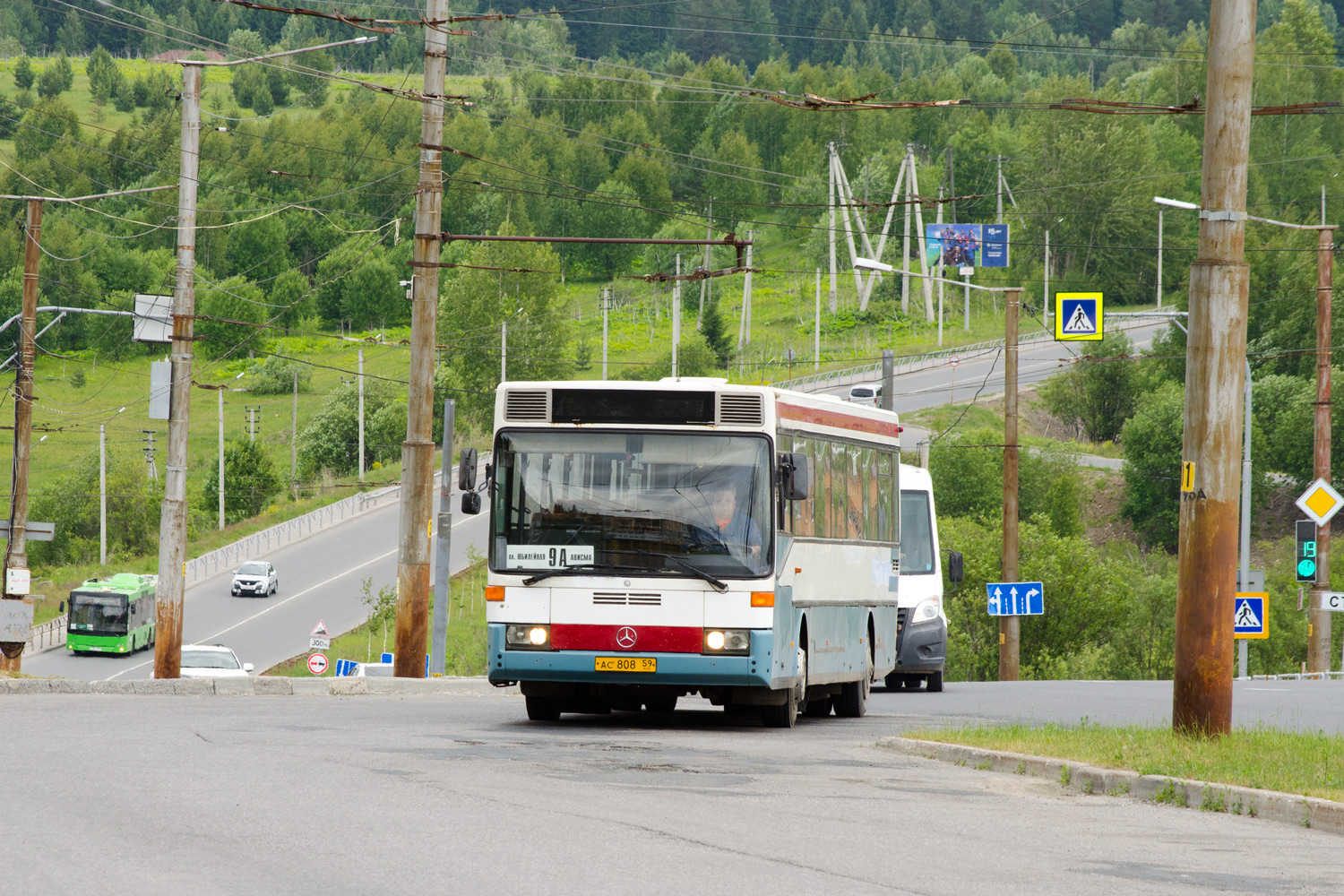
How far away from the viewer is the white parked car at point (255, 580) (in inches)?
2707

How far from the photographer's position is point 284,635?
203 ft

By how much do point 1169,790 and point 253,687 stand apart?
42.4 ft

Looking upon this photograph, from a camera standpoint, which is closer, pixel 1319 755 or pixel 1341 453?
pixel 1319 755

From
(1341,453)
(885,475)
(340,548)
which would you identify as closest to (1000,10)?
(1341,453)

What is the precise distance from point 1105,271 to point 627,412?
11587 centimetres

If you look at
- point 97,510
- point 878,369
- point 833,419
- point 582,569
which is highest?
point 878,369

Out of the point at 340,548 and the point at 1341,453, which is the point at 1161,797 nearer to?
the point at 340,548

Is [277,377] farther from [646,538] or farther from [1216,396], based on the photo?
[1216,396]

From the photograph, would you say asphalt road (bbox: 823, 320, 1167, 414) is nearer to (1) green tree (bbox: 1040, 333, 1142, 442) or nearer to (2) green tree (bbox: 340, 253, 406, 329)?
(1) green tree (bbox: 1040, 333, 1142, 442)

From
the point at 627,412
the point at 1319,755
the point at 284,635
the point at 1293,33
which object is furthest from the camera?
the point at 1293,33

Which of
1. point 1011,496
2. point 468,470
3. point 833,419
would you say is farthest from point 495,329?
point 468,470

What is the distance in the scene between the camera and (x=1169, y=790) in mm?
10984

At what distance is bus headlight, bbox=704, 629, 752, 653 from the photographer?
14.9m

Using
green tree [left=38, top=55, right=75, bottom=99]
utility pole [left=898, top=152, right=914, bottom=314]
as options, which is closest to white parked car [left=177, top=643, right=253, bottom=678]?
utility pole [left=898, top=152, right=914, bottom=314]
